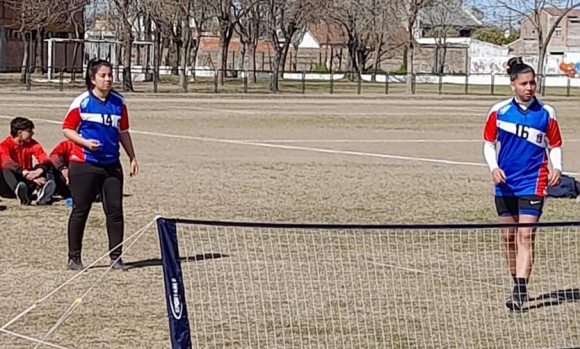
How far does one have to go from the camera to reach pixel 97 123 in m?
9.95

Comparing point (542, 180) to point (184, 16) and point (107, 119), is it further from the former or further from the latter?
point (184, 16)

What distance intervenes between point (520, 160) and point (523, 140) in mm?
157

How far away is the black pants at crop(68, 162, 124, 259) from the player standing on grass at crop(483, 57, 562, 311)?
10.7ft

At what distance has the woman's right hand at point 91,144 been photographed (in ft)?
32.1

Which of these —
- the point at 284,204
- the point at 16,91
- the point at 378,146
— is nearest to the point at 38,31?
the point at 16,91

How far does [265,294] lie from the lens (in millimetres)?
9086

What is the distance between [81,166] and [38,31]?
57.7 metres

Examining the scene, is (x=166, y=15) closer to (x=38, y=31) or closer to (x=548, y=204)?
(x=38, y=31)

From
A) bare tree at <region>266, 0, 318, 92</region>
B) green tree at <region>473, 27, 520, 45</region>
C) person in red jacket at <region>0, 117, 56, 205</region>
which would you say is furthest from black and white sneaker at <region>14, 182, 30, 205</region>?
green tree at <region>473, 27, 520, 45</region>

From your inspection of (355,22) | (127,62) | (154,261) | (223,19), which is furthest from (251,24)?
(154,261)

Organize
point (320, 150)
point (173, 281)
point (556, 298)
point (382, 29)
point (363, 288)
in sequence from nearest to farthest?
point (173, 281) → point (556, 298) → point (363, 288) → point (320, 150) → point (382, 29)

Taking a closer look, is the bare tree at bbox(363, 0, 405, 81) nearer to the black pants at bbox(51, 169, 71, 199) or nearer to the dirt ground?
the dirt ground

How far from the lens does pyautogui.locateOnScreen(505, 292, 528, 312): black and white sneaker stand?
884 centimetres

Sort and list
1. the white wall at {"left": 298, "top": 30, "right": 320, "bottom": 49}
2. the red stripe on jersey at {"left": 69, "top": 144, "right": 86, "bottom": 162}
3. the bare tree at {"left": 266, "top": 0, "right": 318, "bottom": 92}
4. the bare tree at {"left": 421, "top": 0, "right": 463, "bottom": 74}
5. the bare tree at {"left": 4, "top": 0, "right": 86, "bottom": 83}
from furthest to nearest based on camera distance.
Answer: the white wall at {"left": 298, "top": 30, "right": 320, "bottom": 49} → the bare tree at {"left": 421, "top": 0, "right": 463, "bottom": 74} → the bare tree at {"left": 266, "top": 0, "right": 318, "bottom": 92} → the bare tree at {"left": 4, "top": 0, "right": 86, "bottom": 83} → the red stripe on jersey at {"left": 69, "top": 144, "right": 86, "bottom": 162}
